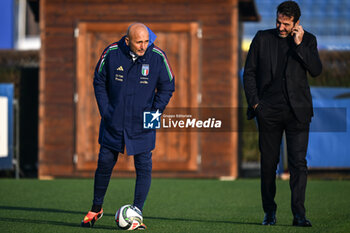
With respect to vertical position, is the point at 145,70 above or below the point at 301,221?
above

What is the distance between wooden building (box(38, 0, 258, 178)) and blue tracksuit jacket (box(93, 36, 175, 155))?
595 cm

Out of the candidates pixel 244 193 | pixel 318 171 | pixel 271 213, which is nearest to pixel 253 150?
pixel 318 171

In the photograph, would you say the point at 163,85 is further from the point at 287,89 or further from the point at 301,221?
the point at 301,221

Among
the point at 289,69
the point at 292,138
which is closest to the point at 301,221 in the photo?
the point at 292,138

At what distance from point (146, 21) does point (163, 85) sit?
6194 mm

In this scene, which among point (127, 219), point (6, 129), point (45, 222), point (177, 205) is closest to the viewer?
point (127, 219)

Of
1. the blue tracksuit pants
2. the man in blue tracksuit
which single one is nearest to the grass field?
the blue tracksuit pants

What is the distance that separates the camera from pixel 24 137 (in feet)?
48.7

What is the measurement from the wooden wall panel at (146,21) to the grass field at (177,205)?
77 cm

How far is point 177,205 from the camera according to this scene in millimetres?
9234

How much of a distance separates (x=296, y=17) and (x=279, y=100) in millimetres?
762

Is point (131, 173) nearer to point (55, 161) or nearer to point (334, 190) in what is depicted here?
point (55, 161)

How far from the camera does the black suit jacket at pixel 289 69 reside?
698 centimetres

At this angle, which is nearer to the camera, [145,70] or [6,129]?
[145,70]
